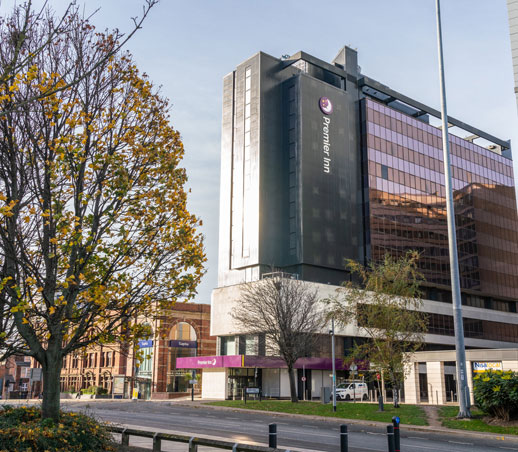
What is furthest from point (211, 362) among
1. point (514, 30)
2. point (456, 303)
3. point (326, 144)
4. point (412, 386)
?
point (514, 30)

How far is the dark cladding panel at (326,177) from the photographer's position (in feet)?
215

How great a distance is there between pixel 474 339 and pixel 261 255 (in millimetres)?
35904

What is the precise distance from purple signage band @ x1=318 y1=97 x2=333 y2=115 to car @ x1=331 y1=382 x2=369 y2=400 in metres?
33.7

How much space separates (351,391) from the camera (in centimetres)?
5338

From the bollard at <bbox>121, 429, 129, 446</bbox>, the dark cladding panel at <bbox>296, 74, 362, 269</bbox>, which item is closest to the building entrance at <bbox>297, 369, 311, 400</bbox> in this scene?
the dark cladding panel at <bbox>296, 74, 362, 269</bbox>

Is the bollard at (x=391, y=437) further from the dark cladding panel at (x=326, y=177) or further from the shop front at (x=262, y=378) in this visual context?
the dark cladding panel at (x=326, y=177)

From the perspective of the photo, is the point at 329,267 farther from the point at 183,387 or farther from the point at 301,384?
the point at 183,387

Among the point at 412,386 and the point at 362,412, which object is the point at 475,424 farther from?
the point at 412,386

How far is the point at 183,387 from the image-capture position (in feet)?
238

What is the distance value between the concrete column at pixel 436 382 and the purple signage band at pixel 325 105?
35.9m

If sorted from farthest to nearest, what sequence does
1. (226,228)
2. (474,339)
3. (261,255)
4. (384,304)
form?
(474,339) → (226,228) → (261,255) → (384,304)

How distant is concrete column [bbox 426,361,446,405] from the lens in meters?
43.3

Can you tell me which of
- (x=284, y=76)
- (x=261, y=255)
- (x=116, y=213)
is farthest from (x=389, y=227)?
(x=116, y=213)

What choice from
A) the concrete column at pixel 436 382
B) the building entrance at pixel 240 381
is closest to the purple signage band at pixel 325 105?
the building entrance at pixel 240 381
